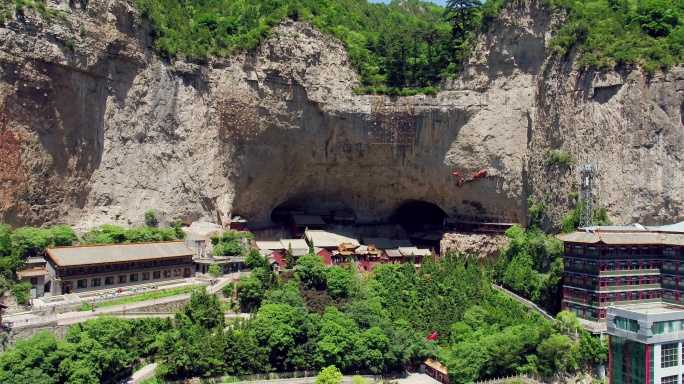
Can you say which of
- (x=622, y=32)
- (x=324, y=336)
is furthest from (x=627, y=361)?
(x=622, y=32)

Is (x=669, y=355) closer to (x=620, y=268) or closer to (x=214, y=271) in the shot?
(x=620, y=268)

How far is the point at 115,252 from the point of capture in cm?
3384

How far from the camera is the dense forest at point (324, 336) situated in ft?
86.3

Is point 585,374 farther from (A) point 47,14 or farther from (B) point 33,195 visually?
(A) point 47,14

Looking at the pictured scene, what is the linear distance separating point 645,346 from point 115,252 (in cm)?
2553

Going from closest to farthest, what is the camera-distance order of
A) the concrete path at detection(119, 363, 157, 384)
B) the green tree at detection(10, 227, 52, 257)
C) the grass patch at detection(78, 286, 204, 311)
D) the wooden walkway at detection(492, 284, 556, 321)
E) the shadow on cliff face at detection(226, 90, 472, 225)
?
1. the concrete path at detection(119, 363, 157, 384)
2. the grass patch at detection(78, 286, 204, 311)
3. the green tree at detection(10, 227, 52, 257)
4. the wooden walkway at detection(492, 284, 556, 321)
5. the shadow on cliff face at detection(226, 90, 472, 225)

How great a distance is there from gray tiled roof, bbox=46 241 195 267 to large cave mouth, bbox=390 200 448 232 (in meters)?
19.5

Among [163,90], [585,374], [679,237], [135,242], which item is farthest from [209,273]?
[679,237]

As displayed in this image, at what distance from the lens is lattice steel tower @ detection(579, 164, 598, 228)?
118ft

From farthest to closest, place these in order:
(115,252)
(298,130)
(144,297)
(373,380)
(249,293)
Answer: (298,130), (115,252), (249,293), (144,297), (373,380)

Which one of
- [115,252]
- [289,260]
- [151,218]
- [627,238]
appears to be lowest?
[289,260]

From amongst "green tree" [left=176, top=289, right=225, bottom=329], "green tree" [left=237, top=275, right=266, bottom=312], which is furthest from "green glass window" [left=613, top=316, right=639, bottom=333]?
"green tree" [left=176, top=289, right=225, bottom=329]

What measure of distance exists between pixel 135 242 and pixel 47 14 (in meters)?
13.2

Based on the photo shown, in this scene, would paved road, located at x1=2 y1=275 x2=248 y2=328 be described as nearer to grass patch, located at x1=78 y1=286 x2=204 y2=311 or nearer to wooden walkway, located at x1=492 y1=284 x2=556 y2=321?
grass patch, located at x1=78 y1=286 x2=204 y2=311
